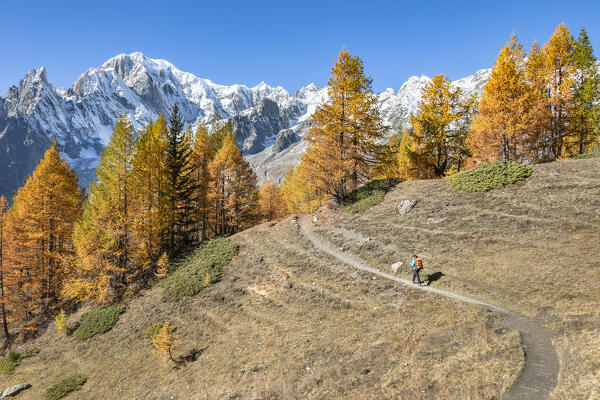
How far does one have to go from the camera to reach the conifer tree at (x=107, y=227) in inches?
966

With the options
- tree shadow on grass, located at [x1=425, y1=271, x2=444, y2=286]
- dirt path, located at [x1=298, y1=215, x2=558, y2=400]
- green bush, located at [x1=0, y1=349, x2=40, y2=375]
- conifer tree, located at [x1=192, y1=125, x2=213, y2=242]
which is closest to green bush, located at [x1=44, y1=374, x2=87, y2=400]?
green bush, located at [x1=0, y1=349, x2=40, y2=375]

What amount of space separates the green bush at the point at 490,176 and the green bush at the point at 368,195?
242 inches

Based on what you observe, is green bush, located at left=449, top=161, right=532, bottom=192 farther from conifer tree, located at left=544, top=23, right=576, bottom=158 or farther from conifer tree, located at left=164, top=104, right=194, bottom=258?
conifer tree, located at left=164, top=104, right=194, bottom=258

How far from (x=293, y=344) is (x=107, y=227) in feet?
66.0

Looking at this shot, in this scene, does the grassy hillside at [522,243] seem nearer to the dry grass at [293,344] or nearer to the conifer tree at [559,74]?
the dry grass at [293,344]

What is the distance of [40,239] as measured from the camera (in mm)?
27906

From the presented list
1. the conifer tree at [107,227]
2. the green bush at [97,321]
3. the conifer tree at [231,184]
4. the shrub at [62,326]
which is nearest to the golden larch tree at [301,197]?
the conifer tree at [231,184]

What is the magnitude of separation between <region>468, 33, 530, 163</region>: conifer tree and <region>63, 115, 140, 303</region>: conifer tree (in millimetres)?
34314

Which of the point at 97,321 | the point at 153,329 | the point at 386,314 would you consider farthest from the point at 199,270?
the point at 386,314

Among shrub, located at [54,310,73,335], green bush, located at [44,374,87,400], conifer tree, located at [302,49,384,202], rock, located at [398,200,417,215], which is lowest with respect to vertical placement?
green bush, located at [44,374,87,400]

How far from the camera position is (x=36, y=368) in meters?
21.1

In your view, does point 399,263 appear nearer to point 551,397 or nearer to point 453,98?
point 551,397

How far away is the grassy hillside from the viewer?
10117 millimetres

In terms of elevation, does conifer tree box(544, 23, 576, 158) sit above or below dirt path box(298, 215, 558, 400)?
above
